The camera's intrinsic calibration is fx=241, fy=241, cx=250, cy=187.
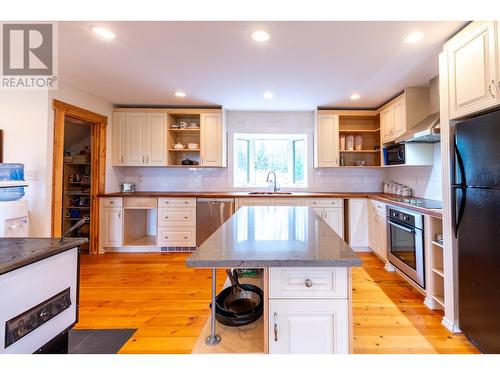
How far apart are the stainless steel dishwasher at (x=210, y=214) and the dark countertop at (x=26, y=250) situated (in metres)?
2.64

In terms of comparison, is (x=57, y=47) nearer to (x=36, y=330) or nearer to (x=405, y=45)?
(x=36, y=330)

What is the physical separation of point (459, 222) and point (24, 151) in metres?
4.27

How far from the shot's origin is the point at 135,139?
13.1 feet

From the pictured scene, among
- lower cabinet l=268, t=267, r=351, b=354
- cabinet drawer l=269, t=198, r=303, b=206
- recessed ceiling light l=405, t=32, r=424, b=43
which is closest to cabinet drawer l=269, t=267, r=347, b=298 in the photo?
lower cabinet l=268, t=267, r=351, b=354

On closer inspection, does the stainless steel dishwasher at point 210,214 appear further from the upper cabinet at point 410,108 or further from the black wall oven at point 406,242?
the upper cabinet at point 410,108

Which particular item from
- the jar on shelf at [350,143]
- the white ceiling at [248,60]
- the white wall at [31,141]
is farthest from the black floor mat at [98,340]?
the jar on shelf at [350,143]

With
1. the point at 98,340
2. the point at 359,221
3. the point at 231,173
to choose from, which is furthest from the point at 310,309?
the point at 231,173

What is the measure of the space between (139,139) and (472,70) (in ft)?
13.4

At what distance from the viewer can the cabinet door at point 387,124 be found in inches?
138

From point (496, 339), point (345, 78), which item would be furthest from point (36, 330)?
point (345, 78)

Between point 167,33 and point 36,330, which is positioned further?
point 167,33

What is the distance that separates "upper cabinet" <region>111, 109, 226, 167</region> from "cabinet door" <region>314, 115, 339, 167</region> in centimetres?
160

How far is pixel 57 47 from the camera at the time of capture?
2.21 meters

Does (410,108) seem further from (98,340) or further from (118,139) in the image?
(118,139)
